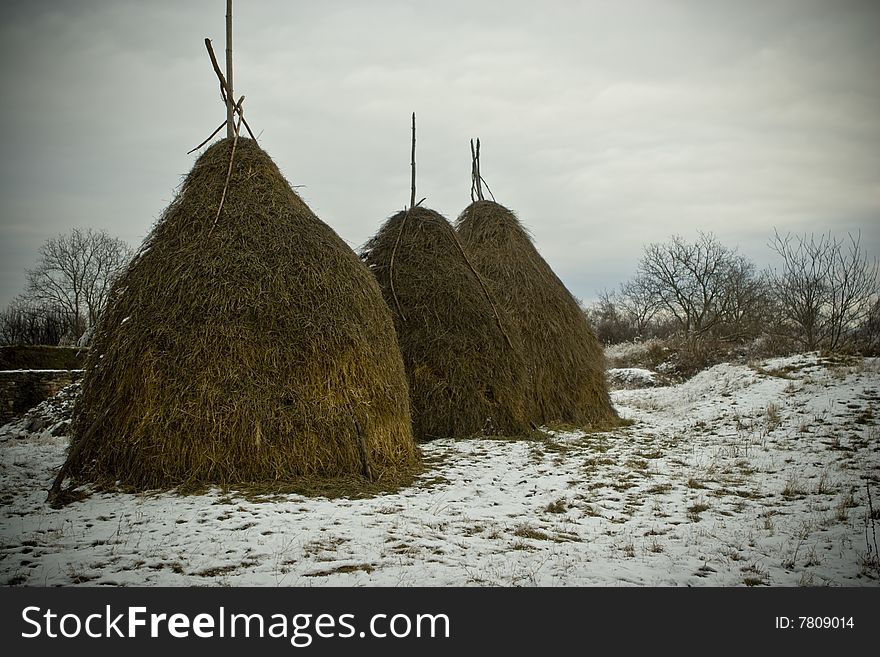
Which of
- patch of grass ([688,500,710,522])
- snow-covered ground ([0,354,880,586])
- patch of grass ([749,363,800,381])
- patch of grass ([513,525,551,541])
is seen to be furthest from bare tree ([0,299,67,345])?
patch of grass ([688,500,710,522])

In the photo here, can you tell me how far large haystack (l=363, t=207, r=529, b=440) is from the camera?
37.9 ft

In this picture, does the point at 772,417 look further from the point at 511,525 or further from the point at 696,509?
the point at 511,525

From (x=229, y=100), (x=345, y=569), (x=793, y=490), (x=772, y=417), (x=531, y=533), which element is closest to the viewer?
(x=345, y=569)

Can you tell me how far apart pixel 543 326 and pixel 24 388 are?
16406 mm

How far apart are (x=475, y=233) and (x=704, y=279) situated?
30558mm

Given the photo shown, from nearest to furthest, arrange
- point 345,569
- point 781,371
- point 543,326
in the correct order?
1. point 345,569
2. point 543,326
3. point 781,371

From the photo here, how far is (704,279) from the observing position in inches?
1588

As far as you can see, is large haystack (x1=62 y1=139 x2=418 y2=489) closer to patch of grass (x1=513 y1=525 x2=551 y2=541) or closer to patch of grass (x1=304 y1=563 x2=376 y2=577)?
patch of grass (x1=513 y1=525 x2=551 y2=541)

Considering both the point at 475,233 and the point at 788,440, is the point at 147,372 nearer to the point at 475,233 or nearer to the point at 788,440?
the point at 475,233

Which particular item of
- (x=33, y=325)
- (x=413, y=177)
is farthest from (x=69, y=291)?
(x=413, y=177)

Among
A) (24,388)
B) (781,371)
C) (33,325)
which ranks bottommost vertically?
(24,388)

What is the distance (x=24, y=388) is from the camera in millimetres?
19469

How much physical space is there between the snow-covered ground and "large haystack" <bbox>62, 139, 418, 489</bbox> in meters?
0.63
